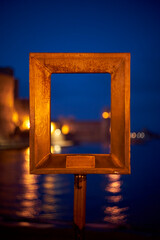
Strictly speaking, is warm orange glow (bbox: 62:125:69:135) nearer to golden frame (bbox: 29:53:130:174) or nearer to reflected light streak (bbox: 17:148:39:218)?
reflected light streak (bbox: 17:148:39:218)

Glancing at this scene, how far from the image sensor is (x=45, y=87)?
3.62 metres

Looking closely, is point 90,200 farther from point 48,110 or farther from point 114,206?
point 48,110

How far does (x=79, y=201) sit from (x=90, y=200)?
542 centimetres

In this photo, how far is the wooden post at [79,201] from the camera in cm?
346

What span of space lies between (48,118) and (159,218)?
14.7ft

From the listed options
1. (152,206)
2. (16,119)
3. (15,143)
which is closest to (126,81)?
(152,206)

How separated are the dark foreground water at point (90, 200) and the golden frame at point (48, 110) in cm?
303

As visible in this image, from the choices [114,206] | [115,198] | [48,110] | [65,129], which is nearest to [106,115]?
[65,129]

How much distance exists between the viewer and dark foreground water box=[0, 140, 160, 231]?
6.57 m

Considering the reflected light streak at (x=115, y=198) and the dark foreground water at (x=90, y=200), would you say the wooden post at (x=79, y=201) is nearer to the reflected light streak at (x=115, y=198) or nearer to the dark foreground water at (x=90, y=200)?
the dark foreground water at (x=90, y=200)

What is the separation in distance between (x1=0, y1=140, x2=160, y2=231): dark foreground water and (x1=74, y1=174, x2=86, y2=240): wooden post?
2.56 meters

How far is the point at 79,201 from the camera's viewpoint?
352 cm

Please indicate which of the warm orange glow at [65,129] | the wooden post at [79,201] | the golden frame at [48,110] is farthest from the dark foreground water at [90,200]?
the warm orange glow at [65,129]

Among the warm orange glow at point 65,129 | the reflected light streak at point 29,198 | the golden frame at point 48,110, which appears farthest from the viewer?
the warm orange glow at point 65,129
